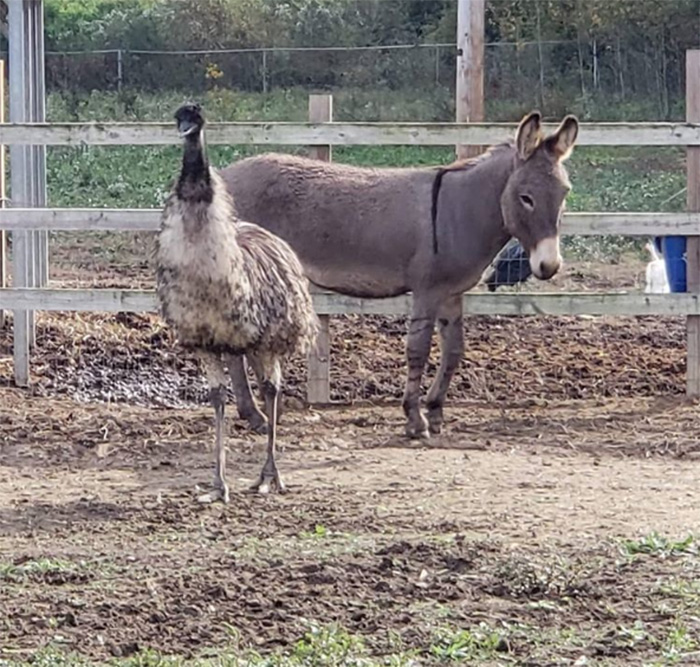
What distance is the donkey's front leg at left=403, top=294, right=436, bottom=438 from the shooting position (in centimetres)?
848

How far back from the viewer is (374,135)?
920 cm

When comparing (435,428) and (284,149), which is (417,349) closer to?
(435,428)

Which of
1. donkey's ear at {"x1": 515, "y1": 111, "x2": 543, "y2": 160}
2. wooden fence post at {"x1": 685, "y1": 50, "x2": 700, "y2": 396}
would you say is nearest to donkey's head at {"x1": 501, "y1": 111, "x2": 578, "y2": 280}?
donkey's ear at {"x1": 515, "y1": 111, "x2": 543, "y2": 160}

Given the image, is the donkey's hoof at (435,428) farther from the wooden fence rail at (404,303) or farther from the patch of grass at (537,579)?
the patch of grass at (537,579)

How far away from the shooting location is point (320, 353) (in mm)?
9312

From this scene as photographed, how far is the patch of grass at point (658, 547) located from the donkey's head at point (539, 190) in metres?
2.57

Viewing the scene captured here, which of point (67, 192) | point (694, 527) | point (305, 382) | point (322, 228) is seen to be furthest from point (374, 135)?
point (67, 192)

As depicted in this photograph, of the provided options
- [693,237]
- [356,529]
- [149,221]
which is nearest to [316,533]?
[356,529]

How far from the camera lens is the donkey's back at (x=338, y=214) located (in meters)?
8.73

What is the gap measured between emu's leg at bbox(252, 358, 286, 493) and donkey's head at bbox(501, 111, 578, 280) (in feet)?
6.03

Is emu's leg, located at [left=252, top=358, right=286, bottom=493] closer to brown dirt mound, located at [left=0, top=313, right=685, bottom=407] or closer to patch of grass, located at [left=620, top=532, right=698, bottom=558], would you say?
patch of grass, located at [left=620, top=532, right=698, bottom=558]

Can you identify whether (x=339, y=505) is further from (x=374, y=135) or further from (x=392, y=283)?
(x=374, y=135)

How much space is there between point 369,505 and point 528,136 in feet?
8.69

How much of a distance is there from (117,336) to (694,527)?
17.6ft
